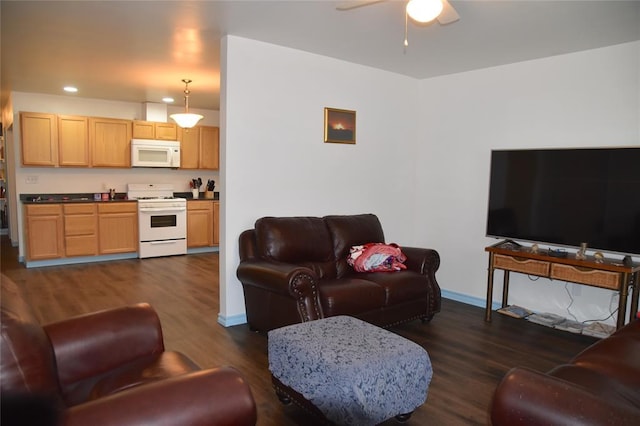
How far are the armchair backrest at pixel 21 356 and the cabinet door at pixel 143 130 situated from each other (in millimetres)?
5826

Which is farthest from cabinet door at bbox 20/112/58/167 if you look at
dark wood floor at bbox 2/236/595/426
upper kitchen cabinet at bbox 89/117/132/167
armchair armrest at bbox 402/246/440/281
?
armchair armrest at bbox 402/246/440/281

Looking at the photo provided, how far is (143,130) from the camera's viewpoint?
21.9 ft

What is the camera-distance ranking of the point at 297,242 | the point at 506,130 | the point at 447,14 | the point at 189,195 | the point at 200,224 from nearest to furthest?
the point at 447,14 → the point at 297,242 → the point at 506,130 → the point at 200,224 → the point at 189,195

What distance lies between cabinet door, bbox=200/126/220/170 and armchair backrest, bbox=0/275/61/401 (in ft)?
20.4

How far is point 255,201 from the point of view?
3748 millimetres

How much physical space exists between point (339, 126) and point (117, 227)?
3.98 m

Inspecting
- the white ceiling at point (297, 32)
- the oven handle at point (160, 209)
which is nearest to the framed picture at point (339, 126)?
the white ceiling at point (297, 32)

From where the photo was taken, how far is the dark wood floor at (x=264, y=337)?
2.45m

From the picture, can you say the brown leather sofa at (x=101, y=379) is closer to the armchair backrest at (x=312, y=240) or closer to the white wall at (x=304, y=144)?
the armchair backrest at (x=312, y=240)

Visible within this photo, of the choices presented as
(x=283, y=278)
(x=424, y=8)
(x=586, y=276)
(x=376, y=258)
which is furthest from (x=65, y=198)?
(x=586, y=276)

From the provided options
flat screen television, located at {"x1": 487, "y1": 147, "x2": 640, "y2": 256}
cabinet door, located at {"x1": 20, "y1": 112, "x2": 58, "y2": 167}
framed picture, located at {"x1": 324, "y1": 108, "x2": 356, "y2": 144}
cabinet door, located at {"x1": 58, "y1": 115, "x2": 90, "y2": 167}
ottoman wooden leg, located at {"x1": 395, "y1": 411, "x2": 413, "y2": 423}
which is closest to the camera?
ottoman wooden leg, located at {"x1": 395, "y1": 411, "x2": 413, "y2": 423}

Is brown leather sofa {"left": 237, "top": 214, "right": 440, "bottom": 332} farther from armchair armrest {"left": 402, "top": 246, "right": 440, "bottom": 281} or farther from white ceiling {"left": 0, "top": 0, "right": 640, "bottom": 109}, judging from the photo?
white ceiling {"left": 0, "top": 0, "right": 640, "bottom": 109}

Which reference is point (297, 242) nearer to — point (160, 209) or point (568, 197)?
point (568, 197)

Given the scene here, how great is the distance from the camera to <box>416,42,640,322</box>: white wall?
3.49 m
